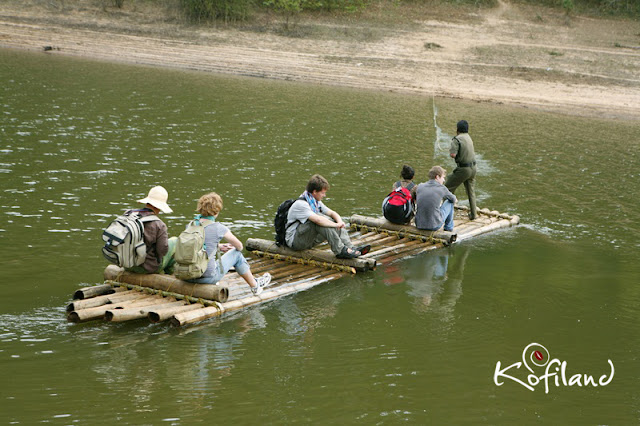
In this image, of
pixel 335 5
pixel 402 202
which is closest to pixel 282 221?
pixel 402 202

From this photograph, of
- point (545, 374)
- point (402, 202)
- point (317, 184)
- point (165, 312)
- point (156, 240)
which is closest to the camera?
point (545, 374)

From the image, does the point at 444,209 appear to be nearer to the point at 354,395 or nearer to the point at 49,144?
the point at 354,395

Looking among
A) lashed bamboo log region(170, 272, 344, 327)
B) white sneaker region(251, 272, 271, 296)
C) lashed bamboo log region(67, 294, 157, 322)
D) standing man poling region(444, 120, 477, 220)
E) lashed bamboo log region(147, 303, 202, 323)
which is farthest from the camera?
standing man poling region(444, 120, 477, 220)

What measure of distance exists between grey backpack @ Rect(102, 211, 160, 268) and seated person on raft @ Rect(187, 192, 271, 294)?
62cm

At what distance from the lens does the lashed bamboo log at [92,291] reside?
31.5 feet

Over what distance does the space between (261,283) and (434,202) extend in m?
4.50

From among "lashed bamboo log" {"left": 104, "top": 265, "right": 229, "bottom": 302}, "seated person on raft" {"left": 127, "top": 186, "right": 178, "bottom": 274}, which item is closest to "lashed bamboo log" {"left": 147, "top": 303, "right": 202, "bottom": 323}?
"lashed bamboo log" {"left": 104, "top": 265, "right": 229, "bottom": 302}

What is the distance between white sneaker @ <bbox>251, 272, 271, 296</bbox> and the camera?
1044 cm

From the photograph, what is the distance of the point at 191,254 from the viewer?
31.4 feet

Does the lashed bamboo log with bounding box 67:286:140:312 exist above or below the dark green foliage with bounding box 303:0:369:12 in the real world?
below

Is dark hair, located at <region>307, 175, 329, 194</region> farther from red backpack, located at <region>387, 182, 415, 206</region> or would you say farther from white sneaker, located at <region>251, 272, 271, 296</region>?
red backpack, located at <region>387, 182, 415, 206</region>

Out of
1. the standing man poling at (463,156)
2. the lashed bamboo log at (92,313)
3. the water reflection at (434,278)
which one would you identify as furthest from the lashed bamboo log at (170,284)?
the standing man poling at (463,156)

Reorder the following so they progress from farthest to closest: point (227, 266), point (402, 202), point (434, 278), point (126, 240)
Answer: point (402, 202), point (434, 278), point (227, 266), point (126, 240)

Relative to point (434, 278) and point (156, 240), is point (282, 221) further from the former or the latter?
point (156, 240)
